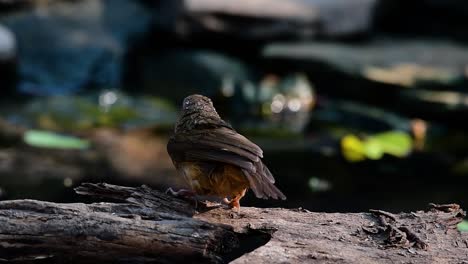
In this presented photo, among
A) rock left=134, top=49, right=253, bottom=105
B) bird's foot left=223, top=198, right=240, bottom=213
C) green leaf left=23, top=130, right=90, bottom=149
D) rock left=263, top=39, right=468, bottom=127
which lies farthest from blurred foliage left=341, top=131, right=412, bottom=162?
bird's foot left=223, top=198, right=240, bottom=213

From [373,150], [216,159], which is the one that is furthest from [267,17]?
[216,159]

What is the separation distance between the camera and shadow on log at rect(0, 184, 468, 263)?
2795mm

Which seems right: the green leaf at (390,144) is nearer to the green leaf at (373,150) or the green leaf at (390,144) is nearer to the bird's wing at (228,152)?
the green leaf at (373,150)

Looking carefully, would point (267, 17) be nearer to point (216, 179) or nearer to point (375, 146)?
point (375, 146)

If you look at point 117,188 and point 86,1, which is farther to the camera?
point 86,1

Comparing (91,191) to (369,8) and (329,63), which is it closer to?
(329,63)

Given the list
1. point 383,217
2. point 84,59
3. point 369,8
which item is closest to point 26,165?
point 84,59

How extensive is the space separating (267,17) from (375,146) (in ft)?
8.62

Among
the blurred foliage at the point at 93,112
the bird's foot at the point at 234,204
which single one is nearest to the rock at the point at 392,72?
the blurred foliage at the point at 93,112

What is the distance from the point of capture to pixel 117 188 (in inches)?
122

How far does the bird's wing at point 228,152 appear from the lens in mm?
2926

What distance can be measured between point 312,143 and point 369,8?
287 cm

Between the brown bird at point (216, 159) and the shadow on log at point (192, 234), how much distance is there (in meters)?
0.10

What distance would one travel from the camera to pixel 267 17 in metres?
9.08
